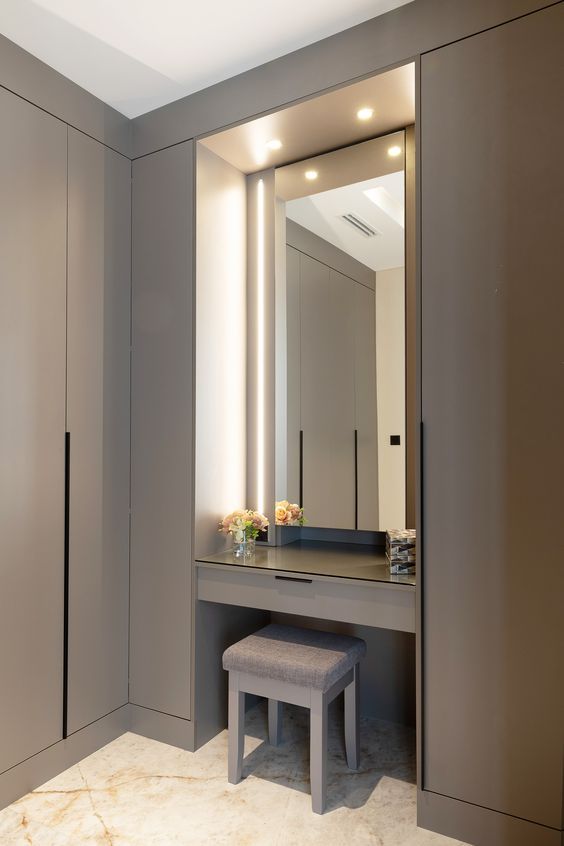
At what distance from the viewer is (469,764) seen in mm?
1783

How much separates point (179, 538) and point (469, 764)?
130 cm

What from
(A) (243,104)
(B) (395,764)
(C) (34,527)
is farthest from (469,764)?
(A) (243,104)

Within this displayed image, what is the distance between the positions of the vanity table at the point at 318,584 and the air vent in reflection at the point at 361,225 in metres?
1.32

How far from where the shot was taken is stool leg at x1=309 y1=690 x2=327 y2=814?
6.31 ft

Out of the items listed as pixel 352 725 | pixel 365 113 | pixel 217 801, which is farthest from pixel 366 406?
pixel 217 801

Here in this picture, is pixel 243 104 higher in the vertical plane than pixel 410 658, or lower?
higher

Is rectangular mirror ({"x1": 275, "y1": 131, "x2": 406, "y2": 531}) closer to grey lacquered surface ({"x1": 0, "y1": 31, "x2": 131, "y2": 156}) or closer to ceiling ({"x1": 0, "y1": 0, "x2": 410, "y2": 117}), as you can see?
ceiling ({"x1": 0, "y1": 0, "x2": 410, "y2": 117})

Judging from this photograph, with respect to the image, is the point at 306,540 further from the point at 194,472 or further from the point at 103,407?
the point at 103,407

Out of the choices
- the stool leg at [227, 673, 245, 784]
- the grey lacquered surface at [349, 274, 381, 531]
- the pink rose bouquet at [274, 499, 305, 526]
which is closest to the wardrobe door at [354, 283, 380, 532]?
the grey lacquered surface at [349, 274, 381, 531]

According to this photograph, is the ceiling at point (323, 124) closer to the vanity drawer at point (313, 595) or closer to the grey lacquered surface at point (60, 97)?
the grey lacquered surface at point (60, 97)

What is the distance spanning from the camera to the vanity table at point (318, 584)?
1.96 metres

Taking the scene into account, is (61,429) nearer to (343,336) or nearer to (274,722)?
(343,336)

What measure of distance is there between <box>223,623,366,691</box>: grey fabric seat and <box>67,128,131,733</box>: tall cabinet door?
595 millimetres

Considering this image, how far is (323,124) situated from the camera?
90.1 inches
